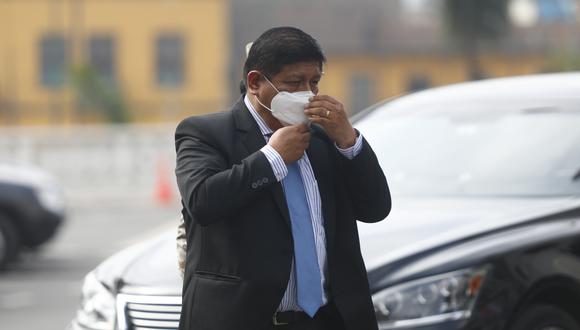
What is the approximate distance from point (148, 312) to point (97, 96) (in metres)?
45.8

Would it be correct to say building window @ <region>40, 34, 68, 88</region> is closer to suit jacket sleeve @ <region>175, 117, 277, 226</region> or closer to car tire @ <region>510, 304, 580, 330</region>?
car tire @ <region>510, 304, 580, 330</region>

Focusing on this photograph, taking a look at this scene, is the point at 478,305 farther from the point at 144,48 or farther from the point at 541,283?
the point at 144,48

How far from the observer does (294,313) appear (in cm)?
358

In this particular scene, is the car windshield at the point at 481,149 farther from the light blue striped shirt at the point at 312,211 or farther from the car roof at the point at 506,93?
the light blue striped shirt at the point at 312,211

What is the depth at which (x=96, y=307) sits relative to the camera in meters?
5.07

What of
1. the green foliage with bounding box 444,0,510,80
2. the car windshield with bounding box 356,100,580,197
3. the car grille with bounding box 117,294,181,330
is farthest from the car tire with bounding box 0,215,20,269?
the green foliage with bounding box 444,0,510,80

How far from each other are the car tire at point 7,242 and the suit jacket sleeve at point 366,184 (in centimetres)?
975

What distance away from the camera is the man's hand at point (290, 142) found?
3488 mm

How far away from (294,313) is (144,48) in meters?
53.2

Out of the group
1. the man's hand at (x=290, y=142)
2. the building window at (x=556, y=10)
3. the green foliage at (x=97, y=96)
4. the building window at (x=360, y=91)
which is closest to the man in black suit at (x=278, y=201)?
the man's hand at (x=290, y=142)

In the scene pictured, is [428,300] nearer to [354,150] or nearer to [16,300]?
[354,150]

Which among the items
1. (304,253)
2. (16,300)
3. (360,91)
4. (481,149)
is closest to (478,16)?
(360,91)

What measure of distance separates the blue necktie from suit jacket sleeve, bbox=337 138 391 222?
16 centimetres

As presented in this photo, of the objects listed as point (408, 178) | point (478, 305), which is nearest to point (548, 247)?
point (478, 305)
